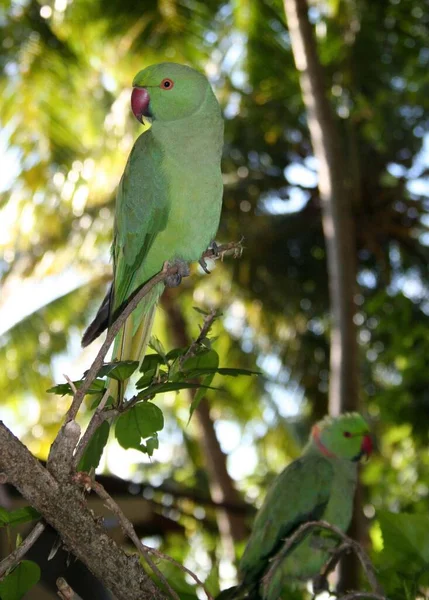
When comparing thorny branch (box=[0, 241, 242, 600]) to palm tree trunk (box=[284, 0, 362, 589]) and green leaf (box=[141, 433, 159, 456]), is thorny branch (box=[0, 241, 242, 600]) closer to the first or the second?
green leaf (box=[141, 433, 159, 456])

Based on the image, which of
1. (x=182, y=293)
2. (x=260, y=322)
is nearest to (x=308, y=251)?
(x=260, y=322)

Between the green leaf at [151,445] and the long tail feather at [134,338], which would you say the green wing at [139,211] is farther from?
the green leaf at [151,445]

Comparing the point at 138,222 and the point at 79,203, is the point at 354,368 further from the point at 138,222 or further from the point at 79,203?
the point at 79,203

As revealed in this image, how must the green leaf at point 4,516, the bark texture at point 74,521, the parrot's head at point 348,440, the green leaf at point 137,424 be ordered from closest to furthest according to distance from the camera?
the bark texture at point 74,521
the green leaf at point 4,516
the green leaf at point 137,424
the parrot's head at point 348,440

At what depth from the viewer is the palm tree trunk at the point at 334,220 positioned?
471 cm

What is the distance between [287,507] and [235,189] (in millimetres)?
5571

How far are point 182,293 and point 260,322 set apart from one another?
3.72 feet

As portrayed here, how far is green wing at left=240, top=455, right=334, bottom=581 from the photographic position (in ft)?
10.5

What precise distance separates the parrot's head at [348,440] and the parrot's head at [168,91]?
2.07m

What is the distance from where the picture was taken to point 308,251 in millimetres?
9133

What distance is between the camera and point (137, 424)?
57.5 inches

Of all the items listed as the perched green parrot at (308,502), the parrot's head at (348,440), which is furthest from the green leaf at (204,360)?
the parrot's head at (348,440)

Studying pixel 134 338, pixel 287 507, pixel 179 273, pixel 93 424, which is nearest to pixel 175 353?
pixel 93 424

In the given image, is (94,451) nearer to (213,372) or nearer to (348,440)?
(213,372)
